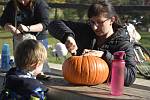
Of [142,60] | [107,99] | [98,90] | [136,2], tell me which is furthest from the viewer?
[136,2]

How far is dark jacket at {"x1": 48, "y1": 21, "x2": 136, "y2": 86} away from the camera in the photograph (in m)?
3.56

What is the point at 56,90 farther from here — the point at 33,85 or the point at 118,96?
the point at 118,96

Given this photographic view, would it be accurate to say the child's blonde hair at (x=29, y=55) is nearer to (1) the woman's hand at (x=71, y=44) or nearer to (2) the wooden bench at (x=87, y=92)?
(2) the wooden bench at (x=87, y=92)

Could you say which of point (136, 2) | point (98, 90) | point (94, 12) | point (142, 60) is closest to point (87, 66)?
point (98, 90)

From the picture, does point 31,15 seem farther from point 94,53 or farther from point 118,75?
point 118,75

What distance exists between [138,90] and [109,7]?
2.29 ft

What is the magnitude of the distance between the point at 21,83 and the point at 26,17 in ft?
5.87

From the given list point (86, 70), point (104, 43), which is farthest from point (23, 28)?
point (86, 70)

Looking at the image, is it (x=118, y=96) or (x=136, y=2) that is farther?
(x=136, y=2)

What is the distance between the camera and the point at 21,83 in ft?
10.5

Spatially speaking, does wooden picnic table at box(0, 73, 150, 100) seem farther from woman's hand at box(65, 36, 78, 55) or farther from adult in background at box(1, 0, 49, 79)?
adult in background at box(1, 0, 49, 79)

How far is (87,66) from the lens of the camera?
3.46 m

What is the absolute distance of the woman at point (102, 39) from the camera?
3.58m

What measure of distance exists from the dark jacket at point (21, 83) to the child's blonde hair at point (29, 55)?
8cm
